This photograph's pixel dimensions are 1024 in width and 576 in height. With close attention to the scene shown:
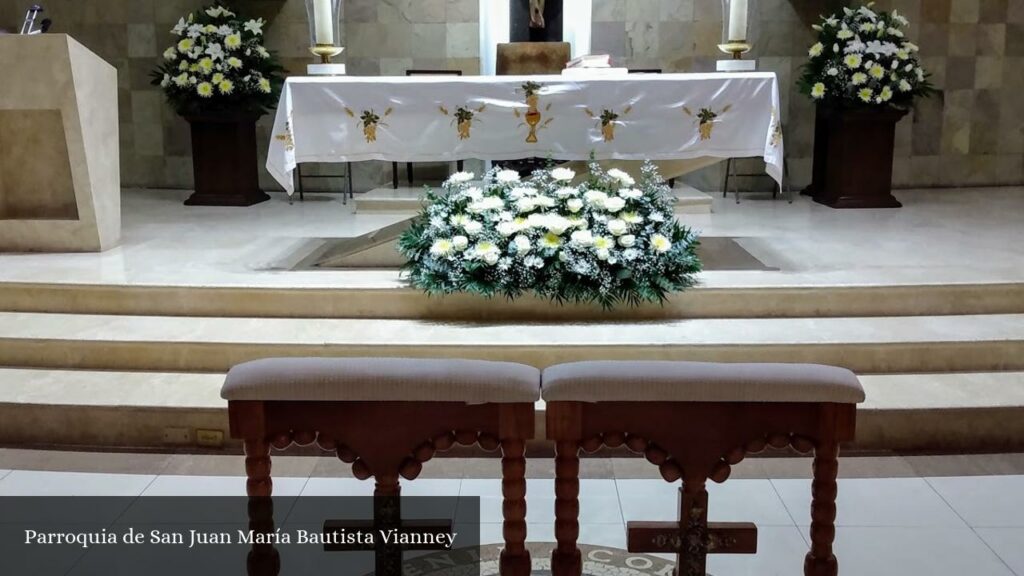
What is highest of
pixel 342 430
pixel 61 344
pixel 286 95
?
pixel 286 95

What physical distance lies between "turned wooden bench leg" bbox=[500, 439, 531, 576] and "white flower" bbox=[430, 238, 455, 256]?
229cm

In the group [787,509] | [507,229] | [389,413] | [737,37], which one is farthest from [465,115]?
[389,413]

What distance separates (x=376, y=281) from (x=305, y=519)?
67.2 inches

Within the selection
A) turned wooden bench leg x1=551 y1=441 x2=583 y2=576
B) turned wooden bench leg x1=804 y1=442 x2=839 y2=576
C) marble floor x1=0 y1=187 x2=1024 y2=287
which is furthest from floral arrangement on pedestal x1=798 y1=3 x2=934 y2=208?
turned wooden bench leg x1=551 y1=441 x2=583 y2=576

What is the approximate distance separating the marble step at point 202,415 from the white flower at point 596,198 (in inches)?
43.6

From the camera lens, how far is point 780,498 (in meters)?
3.42

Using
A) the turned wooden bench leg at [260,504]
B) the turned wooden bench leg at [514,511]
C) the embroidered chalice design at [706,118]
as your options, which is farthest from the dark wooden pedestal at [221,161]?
the turned wooden bench leg at [514,511]

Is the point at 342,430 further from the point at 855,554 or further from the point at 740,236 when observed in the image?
the point at 740,236

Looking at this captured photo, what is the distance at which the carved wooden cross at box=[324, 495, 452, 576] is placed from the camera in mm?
2277

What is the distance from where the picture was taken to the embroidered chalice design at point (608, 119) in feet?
16.2

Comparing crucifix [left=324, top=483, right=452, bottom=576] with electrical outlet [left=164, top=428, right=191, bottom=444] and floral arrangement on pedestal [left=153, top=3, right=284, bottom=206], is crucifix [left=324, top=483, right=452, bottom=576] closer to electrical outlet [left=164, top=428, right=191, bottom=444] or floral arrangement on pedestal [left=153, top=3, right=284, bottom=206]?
electrical outlet [left=164, top=428, right=191, bottom=444]

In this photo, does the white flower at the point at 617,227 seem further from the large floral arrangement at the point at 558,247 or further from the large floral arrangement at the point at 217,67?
the large floral arrangement at the point at 217,67

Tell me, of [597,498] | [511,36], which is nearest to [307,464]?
[597,498]

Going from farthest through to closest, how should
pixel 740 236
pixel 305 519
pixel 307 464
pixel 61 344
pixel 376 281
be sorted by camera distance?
pixel 740 236 → pixel 376 281 → pixel 61 344 → pixel 307 464 → pixel 305 519
